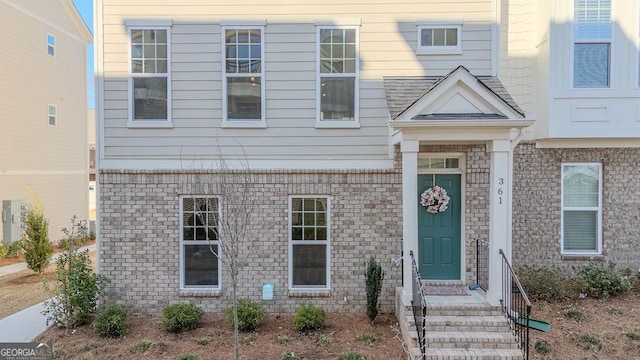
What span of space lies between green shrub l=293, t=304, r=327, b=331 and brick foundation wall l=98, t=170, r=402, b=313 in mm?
748

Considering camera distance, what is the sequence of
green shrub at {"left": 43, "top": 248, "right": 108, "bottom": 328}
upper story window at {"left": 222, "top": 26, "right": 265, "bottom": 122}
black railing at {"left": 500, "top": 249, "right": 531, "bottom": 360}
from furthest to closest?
upper story window at {"left": 222, "top": 26, "right": 265, "bottom": 122}
green shrub at {"left": 43, "top": 248, "right": 108, "bottom": 328}
black railing at {"left": 500, "top": 249, "right": 531, "bottom": 360}

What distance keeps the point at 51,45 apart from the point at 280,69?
1302 centimetres

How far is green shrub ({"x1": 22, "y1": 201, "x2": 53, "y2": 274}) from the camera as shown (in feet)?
35.1

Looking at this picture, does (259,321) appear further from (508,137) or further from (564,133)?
(564,133)

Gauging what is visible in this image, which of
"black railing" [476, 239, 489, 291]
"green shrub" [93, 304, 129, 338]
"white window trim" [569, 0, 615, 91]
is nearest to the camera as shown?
"green shrub" [93, 304, 129, 338]

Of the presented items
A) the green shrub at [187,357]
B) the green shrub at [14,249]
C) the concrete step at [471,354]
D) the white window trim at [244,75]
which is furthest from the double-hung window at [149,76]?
the green shrub at [14,249]

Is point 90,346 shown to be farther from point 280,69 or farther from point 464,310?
point 464,310

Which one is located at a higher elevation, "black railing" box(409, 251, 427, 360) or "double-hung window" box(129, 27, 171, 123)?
"double-hung window" box(129, 27, 171, 123)

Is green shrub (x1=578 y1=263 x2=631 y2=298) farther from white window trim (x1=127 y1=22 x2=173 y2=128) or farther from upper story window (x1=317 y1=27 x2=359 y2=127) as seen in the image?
white window trim (x1=127 y1=22 x2=173 y2=128)

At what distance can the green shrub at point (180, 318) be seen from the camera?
6.50m

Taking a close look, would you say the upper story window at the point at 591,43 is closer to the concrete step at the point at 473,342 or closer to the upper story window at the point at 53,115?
the concrete step at the point at 473,342

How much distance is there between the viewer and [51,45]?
15.2 metres

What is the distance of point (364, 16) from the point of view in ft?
23.9

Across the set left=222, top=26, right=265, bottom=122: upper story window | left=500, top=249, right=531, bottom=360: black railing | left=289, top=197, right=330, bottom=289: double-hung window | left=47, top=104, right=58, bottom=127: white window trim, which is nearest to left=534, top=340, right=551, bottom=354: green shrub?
left=500, top=249, right=531, bottom=360: black railing
